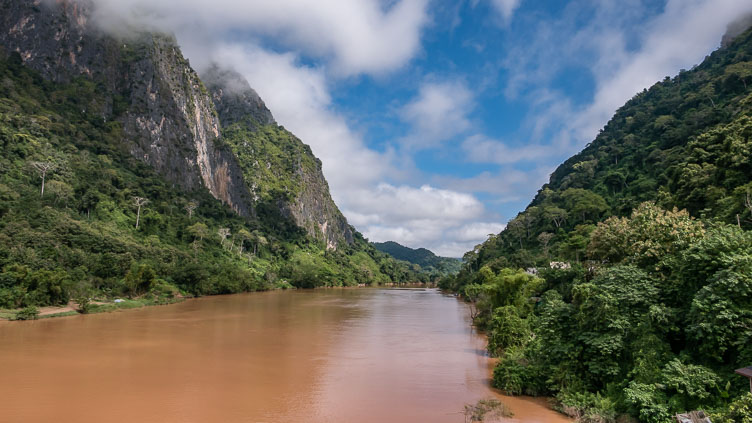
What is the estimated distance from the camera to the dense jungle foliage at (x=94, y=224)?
37.2m

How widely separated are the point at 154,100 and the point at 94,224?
50.7m

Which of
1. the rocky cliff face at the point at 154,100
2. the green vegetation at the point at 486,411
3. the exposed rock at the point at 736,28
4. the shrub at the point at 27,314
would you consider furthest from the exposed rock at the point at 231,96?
the green vegetation at the point at 486,411

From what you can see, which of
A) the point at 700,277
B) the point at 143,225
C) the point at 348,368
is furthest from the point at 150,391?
the point at 143,225

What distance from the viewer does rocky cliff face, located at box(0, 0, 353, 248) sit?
80750mm

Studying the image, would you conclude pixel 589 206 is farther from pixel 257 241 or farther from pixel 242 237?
pixel 257 241

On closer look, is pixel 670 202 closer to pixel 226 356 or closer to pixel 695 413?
pixel 695 413

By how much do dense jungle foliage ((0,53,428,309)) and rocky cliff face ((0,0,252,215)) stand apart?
3702 mm

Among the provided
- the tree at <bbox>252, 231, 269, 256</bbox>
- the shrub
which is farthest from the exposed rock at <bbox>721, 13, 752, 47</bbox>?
the shrub

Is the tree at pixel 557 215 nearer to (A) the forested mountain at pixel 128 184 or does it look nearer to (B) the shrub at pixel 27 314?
(A) the forested mountain at pixel 128 184

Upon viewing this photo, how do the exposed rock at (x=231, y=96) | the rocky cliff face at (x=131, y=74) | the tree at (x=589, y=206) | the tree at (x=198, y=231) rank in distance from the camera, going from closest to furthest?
the tree at (x=589, y=206) → the tree at (x=198, y=231) → the rocky cliff face at (x=131, y=74) → the exposed rock at (x=231, y=96)

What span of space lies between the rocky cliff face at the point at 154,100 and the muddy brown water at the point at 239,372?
6807 cm

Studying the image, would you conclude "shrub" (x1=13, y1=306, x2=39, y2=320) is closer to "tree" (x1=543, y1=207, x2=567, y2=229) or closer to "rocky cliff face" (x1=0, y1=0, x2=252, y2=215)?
"tree" (x1=543, y1=207, x2=567, y2=229)

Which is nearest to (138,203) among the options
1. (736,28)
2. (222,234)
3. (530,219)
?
(222,234)

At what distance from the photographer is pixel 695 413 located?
360 inches
